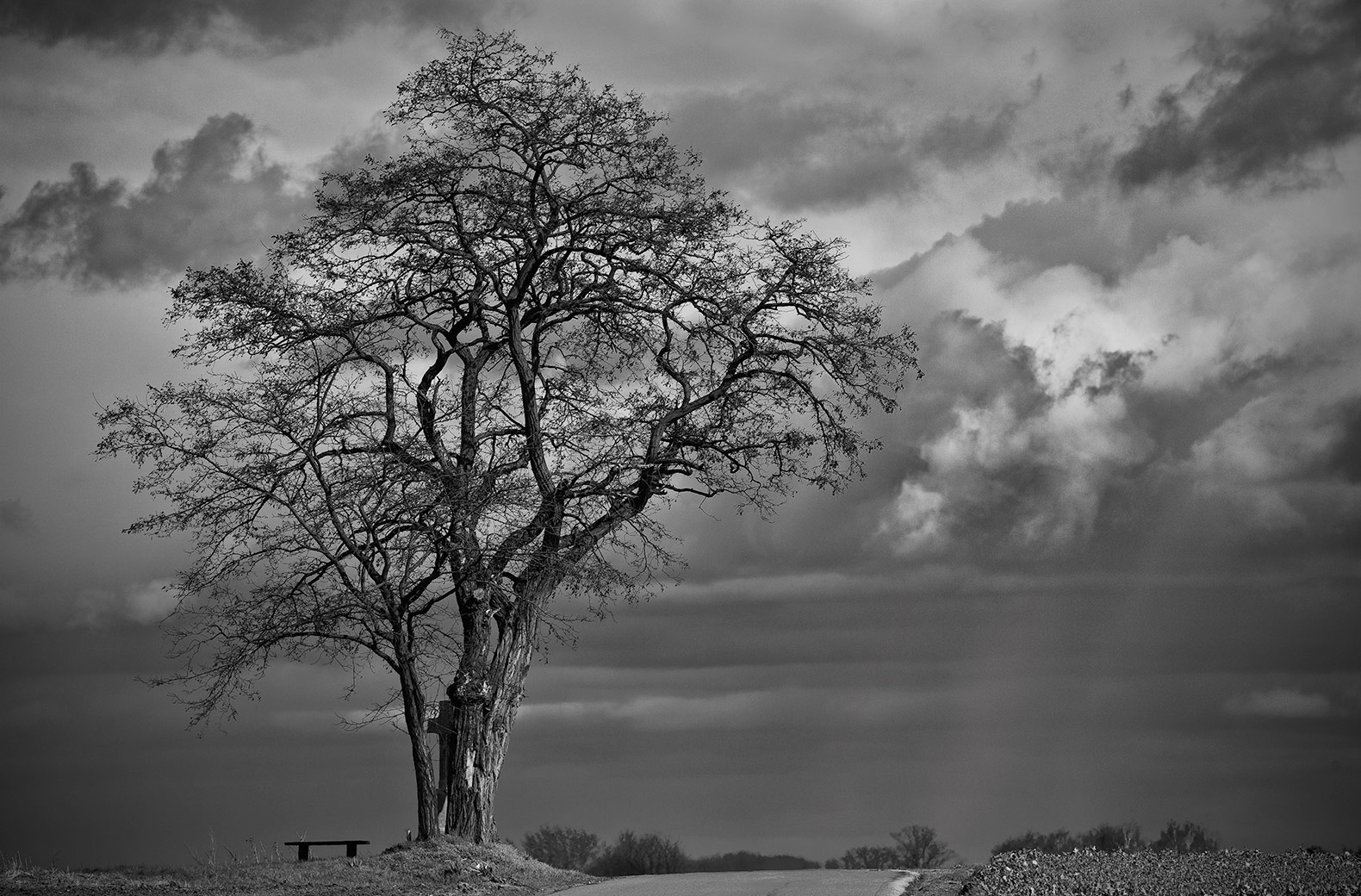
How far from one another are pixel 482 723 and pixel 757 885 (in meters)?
6.17

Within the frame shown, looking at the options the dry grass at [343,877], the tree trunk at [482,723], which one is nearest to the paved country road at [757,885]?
the dry grass at [343,877]

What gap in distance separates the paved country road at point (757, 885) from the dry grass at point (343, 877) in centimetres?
92

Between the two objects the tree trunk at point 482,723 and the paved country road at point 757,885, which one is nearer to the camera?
the paved country road at point 757,885

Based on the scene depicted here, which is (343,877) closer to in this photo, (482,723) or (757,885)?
(482,723)

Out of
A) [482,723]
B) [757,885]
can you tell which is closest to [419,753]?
[482,723]

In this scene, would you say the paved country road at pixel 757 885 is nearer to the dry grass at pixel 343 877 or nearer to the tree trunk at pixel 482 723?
the dry grass at pixel 343 877

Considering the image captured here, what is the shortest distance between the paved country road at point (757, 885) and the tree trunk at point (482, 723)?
3004 millimetres

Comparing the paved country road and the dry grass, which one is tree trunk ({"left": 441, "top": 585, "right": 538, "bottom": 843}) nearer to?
the dry grass

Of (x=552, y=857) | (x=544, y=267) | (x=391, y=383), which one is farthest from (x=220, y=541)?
(x=552, y=857)

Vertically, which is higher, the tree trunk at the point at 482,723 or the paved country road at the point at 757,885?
the tree trunk at the point at 482,723

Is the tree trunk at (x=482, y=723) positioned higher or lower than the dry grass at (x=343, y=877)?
higher

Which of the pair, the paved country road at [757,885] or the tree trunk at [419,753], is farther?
the tree trunk at [419,753]

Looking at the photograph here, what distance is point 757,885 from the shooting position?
1883 cm

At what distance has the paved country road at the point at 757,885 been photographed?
702 inches
